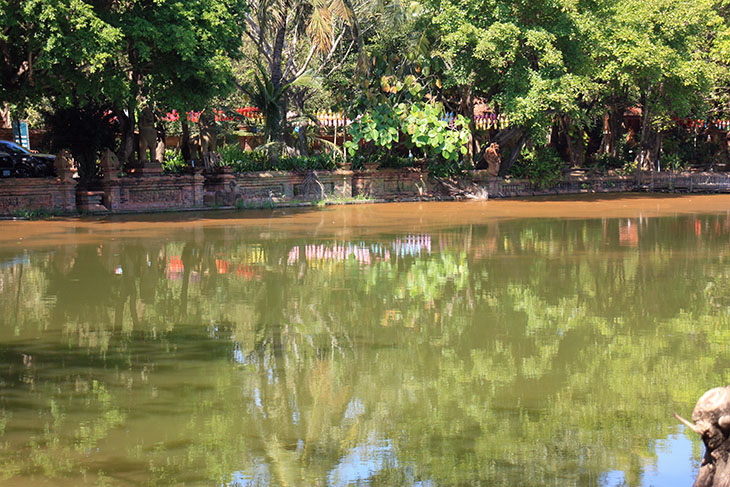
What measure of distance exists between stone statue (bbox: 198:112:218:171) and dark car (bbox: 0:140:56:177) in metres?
4.42

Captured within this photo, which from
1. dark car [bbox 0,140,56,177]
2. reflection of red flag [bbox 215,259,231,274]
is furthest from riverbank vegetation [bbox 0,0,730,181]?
reflection of red flag [bbox 215,259,231,274]

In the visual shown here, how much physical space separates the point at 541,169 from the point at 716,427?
96.2ft

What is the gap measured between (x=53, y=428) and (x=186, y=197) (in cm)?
2045

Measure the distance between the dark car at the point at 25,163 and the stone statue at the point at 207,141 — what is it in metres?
4.42

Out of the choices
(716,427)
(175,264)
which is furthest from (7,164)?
(716,427)

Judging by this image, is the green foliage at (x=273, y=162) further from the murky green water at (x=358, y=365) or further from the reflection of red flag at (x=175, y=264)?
the reflection of red flag at (x=175, y=264)

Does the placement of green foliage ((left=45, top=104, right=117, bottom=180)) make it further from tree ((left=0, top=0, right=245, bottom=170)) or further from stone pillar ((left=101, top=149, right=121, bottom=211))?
tree ((left=0, top=0, right=245, bottom=170))

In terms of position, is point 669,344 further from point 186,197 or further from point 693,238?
point 186,197

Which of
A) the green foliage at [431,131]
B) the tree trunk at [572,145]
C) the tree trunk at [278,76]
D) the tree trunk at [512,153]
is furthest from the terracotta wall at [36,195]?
the tree trunk at [572,145]

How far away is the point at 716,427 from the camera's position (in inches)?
165

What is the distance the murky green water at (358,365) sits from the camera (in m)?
5.85

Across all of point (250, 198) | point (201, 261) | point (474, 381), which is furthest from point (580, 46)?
point (474, 381)

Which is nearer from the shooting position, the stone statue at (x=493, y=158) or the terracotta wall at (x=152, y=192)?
the terracotta wall at (x=152, y=192)

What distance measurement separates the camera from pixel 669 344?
28.8 feet
